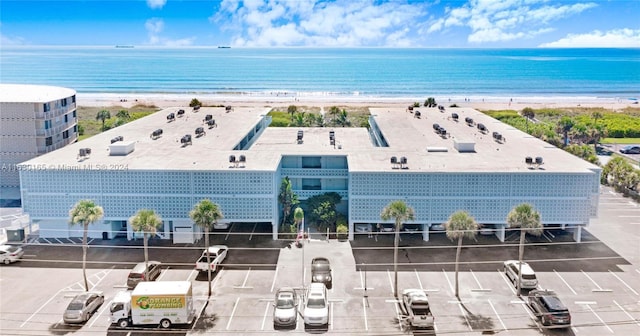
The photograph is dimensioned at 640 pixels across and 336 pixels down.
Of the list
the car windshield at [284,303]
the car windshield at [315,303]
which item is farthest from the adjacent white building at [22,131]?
the car windshield at [315,303]

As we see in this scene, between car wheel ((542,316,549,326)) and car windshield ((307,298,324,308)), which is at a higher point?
car windshield ((307,298,324,308))

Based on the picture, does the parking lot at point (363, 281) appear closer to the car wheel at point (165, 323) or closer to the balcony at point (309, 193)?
the car wheel at point (165, 323)

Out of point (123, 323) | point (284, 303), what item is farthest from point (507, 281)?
point (123, 323)

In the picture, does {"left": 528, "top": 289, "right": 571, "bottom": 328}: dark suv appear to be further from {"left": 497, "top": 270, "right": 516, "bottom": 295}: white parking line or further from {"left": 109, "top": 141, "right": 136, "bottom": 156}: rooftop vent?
{"left": 109, "top": 141, "right": 136, "bottom": 156}: rooftop vent

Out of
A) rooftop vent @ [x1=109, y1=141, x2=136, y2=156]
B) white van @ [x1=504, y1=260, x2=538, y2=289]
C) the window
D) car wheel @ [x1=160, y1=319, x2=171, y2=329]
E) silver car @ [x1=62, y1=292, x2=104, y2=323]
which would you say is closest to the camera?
car wheel @ [x1=160, y1=319, x2=171, y2=329]

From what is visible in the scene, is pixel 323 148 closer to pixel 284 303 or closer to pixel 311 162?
pixel 311 162

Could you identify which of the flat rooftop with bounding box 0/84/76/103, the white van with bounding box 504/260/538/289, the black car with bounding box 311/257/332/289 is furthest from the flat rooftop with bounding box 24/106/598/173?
the black car with bounding box 311/257/332/289
